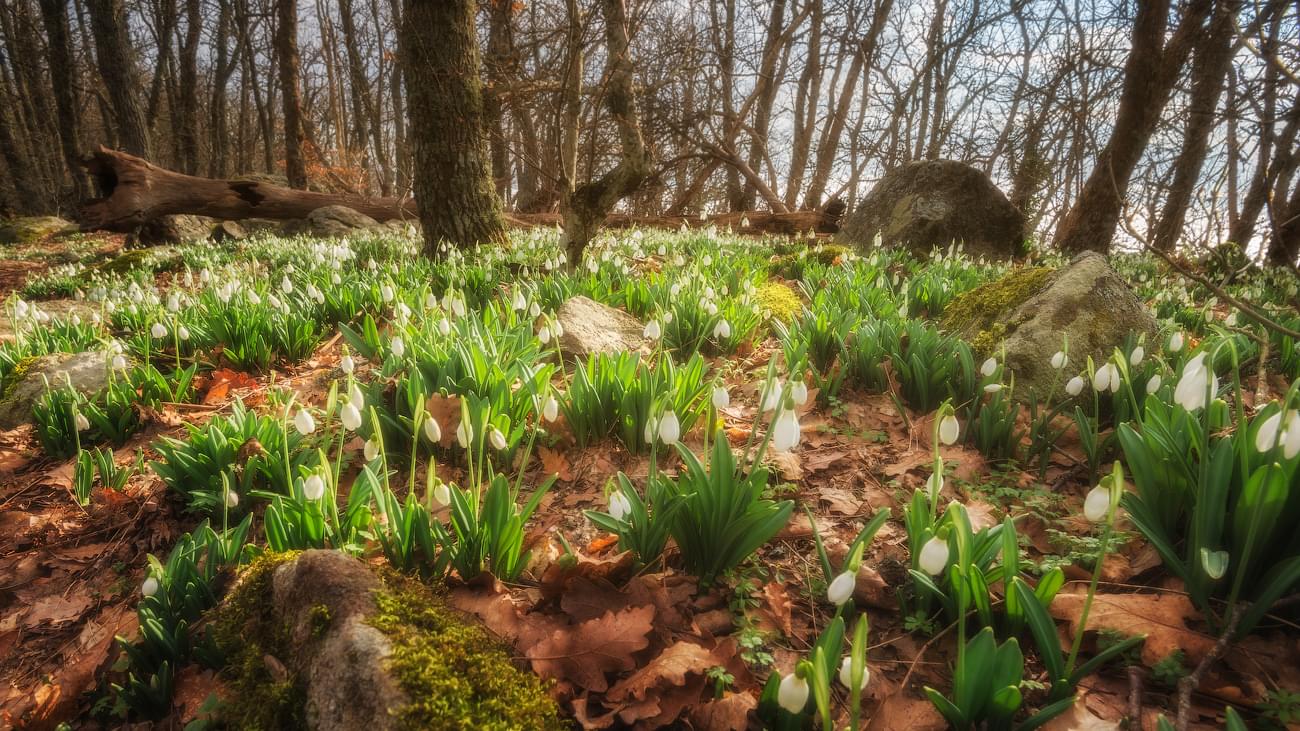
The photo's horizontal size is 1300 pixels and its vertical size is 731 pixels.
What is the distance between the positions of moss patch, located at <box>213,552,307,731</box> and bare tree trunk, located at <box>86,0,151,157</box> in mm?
14914

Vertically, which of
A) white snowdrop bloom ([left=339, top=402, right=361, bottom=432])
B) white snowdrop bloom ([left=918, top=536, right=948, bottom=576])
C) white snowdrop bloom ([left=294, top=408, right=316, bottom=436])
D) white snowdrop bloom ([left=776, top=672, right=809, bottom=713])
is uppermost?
white snowdrop bloom ([left=339, top=402, right=361, bottom=432])

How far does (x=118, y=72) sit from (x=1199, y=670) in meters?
16.9

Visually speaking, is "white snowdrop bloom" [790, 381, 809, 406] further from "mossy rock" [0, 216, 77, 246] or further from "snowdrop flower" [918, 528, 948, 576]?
"mossy rock" [0, 216, 77, 246]

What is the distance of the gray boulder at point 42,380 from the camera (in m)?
2.97

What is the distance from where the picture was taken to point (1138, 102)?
7.21 m

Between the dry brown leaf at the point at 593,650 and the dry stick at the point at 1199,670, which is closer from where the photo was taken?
the dry stick at the point at 1199,670

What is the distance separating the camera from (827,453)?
7.90ft

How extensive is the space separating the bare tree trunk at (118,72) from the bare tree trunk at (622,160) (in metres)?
12.4

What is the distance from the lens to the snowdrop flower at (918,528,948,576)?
3.80 feet

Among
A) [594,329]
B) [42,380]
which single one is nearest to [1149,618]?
[594,329]

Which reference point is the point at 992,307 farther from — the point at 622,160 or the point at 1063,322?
the point at 622,160

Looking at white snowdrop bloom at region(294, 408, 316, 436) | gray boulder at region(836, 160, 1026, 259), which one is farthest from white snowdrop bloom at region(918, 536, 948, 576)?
gray boulder at region(836, 160, 1026, 259)

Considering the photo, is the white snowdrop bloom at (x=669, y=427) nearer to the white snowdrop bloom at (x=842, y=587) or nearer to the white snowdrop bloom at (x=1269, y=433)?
the white snowdrop bloom at (x=842, y=587)

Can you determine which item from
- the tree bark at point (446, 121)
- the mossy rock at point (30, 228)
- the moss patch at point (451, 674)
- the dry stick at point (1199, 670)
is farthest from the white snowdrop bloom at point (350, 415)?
the mossy rock at point (30, 228)
